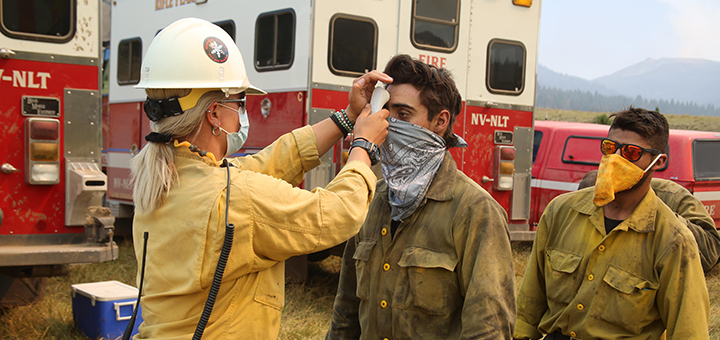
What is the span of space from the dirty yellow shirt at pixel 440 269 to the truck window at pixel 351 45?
390 cm

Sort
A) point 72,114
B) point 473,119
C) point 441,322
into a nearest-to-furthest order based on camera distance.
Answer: point 441,322 → point 72,114 → point 473,119

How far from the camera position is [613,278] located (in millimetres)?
3066

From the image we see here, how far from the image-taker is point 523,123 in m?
8.02

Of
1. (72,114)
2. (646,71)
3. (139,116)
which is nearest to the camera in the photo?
(72,114)

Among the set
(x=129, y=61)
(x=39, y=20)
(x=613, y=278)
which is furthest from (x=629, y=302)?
(x=129, y=61)

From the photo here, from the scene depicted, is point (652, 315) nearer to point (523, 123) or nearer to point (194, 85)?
point (194, 85)

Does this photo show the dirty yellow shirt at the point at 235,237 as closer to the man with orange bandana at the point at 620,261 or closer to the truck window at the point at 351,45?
the man with orange bandana at the point at 620,261

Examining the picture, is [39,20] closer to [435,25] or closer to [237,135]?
[237,135]

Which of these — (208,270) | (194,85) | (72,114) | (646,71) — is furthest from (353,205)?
(646,71)

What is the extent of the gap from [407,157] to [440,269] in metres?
0.53

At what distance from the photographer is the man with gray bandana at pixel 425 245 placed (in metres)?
2.33

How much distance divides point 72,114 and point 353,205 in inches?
149

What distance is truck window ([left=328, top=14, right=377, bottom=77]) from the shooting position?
6527 millimetres

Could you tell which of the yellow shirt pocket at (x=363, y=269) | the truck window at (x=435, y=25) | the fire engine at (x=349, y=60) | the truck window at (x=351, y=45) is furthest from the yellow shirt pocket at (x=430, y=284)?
the truck window at (x=435, y=25)
